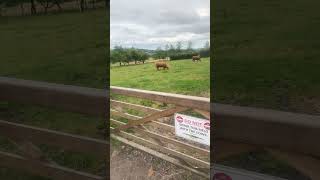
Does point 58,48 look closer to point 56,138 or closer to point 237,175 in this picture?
point 56,138

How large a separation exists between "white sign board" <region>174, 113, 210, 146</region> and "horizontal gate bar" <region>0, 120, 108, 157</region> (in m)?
0.24

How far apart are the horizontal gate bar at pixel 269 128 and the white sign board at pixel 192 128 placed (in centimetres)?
16

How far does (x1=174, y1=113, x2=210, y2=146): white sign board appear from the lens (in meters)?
0.78

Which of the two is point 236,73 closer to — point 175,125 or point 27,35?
point 175,125

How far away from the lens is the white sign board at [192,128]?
78 centimetres

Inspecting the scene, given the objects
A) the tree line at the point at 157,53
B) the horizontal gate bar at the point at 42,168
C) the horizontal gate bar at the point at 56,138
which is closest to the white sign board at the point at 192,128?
the tree line at the point at 157,53

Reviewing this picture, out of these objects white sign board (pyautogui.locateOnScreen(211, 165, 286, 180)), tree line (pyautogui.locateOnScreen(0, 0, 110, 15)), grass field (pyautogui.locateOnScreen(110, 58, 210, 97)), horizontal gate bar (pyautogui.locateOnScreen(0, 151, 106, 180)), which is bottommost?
horizontal gate bar (pyautogui.locateOnScreen(0, 151, 106, 180))

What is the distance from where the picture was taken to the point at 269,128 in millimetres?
516

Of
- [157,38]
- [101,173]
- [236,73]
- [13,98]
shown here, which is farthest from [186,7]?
[101,173]

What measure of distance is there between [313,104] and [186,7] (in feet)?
1.08

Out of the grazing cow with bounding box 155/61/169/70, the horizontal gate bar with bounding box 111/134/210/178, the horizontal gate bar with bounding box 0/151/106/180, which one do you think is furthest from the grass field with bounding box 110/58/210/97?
the horizontal gate bar with bounding box 0/151/106/180

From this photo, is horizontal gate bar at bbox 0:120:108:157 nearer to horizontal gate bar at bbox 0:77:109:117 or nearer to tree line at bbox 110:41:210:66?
horizontal gate bar at bbox 0:77:109:117

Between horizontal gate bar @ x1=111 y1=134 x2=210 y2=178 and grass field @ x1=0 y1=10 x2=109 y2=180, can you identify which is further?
grass field @ x1=0 y1=10 x2=109 y2=180

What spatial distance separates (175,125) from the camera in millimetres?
867
